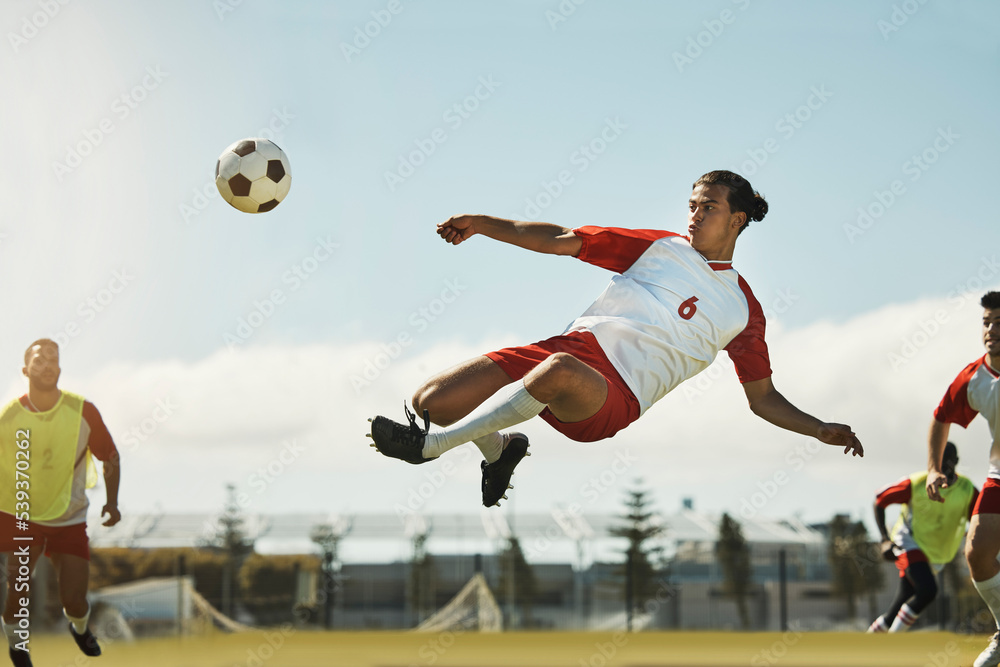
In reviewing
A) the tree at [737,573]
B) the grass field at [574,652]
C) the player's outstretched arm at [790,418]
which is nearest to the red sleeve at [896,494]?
the grass field at [574,652]

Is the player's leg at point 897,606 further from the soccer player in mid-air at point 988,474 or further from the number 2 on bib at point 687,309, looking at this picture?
the number 2 on bib at point 687,309

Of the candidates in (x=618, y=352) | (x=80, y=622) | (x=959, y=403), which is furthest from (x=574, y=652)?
(x=618, y=352)

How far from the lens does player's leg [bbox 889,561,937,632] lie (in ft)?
30.6

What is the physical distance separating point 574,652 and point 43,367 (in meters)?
5.79

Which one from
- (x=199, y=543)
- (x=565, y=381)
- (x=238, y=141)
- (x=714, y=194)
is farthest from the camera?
(x=199, y=543)

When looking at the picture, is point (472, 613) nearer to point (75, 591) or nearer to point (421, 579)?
point (421, 579)

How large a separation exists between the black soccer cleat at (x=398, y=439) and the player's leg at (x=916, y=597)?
21.3ft

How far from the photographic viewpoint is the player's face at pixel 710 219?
6051 millimetres

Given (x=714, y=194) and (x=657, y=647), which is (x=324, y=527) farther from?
(x=714, y=194)

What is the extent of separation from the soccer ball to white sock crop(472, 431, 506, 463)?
9.32 ft

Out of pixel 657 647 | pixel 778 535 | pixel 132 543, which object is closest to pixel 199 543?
pixel 132 543

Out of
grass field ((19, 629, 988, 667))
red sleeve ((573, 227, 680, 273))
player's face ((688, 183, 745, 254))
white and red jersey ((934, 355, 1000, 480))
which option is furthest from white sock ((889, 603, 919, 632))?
red sleeve ((573, 227, 680, 273))

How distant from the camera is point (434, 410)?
5531mm

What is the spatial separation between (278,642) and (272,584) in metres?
13.3
